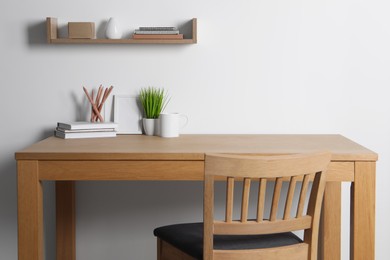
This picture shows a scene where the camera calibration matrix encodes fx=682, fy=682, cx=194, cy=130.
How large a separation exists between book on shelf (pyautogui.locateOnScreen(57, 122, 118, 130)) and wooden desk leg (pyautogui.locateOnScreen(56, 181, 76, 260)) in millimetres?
334

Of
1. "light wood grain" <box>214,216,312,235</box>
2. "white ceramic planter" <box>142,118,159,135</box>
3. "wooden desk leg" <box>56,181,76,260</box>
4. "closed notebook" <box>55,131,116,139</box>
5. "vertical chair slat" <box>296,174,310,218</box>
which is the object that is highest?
"white ceramic planter" <box>142,118,159,135</box>

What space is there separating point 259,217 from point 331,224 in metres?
1.08

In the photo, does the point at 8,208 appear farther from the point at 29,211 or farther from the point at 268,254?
the point at 268,254

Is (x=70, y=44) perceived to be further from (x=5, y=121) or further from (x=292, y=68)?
(x=292, y=68)

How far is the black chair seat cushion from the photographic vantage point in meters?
2.43

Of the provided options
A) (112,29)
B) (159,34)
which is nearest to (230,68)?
(159,34)

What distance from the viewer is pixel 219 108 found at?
331 centimetres

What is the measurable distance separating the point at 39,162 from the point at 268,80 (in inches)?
47.3

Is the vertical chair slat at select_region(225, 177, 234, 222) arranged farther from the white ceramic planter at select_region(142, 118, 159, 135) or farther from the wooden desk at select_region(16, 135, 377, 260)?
the white ceramic planter at select_region(142, 118, 159, 135)

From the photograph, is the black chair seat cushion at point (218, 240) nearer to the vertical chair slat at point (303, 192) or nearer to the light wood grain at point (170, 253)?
the light wood grain at point (170, 253)

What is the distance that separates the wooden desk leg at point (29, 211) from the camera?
8.75 ft

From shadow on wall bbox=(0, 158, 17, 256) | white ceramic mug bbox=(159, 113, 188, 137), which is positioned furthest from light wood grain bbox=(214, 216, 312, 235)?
shadow on wall bbox=(0, 158, 17, 256)

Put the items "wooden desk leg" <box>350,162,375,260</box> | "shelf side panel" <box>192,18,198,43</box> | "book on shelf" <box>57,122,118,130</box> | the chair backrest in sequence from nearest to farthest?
the chair backrest
"wooden desk leg" <box>350,162,375,260</box>
"book on shelf" <box>57,122,118,130</box>
"shelf side panel" <box>192,18,198,43</box>

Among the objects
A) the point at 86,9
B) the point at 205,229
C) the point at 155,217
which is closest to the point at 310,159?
the point at 205,229
